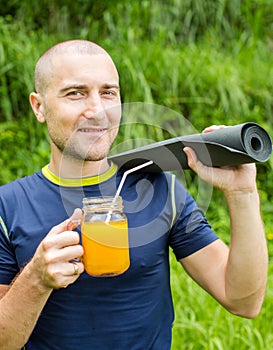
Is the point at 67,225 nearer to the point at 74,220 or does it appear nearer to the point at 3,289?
the point at 74,220

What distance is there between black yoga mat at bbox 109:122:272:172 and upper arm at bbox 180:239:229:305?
30 centimetres

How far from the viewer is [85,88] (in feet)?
6.00

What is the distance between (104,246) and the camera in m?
1.51

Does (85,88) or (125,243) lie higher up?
(85,88)

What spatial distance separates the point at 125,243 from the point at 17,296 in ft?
1.09

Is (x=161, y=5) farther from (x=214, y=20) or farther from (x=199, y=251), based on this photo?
(x=199, y=251)

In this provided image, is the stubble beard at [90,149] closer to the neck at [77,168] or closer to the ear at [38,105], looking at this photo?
the neck at [77,168]

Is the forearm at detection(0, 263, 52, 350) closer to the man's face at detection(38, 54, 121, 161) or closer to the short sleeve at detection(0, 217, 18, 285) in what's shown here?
the short sleeve at detection(0, 217, 18, 285)

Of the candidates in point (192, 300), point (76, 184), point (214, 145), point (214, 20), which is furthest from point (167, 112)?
point (214, 20)

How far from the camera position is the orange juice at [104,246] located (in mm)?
1503

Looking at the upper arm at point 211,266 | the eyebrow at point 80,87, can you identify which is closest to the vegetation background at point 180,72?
the upper arm at point 211,266

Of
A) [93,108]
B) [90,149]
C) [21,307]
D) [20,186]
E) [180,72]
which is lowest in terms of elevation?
[180,72]

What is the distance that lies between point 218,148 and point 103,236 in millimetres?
386

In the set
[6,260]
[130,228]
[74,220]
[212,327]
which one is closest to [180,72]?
[212,327]
